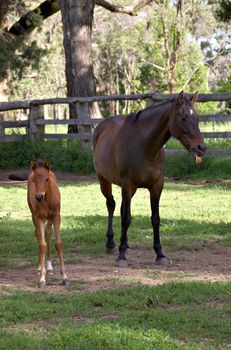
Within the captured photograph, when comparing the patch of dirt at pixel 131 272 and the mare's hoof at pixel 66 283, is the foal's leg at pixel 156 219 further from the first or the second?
the mare's hoof at pixel 66 283

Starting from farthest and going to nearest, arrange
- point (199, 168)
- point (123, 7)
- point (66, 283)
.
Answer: point (123, 7)
point (199, 168)
point (66, 283)

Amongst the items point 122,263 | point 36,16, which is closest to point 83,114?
point 36,16

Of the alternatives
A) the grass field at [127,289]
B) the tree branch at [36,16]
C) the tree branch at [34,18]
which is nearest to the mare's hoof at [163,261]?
the grass field at [127,289]

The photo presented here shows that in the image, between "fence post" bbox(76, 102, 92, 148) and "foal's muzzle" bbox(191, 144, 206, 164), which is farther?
"fence post" bbox(76, 102, 92, 148)

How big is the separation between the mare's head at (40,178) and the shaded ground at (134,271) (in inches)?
36.4

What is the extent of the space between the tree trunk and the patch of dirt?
474 inches

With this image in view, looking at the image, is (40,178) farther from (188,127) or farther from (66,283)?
(188,127)

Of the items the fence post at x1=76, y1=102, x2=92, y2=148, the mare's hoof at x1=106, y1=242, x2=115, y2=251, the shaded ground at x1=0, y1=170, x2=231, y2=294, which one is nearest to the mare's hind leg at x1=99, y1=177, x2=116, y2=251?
the mare's hoof at x1=106, y1=242, x2=115, y2=251

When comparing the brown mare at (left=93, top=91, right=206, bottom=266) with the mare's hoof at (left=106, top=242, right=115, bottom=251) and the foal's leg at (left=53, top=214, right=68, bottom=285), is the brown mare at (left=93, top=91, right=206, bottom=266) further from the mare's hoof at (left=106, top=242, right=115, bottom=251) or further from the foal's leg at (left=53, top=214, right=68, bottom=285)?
the foal's leg at (left=53, top=214, right=68, bottom=285)

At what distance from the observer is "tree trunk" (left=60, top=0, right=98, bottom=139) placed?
21109 mm

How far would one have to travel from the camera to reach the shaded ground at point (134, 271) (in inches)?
305

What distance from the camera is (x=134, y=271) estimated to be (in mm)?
8445

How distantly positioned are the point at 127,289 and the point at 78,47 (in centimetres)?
1484

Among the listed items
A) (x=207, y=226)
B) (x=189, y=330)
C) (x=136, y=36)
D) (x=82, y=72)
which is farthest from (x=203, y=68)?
(x=189, y=330)
